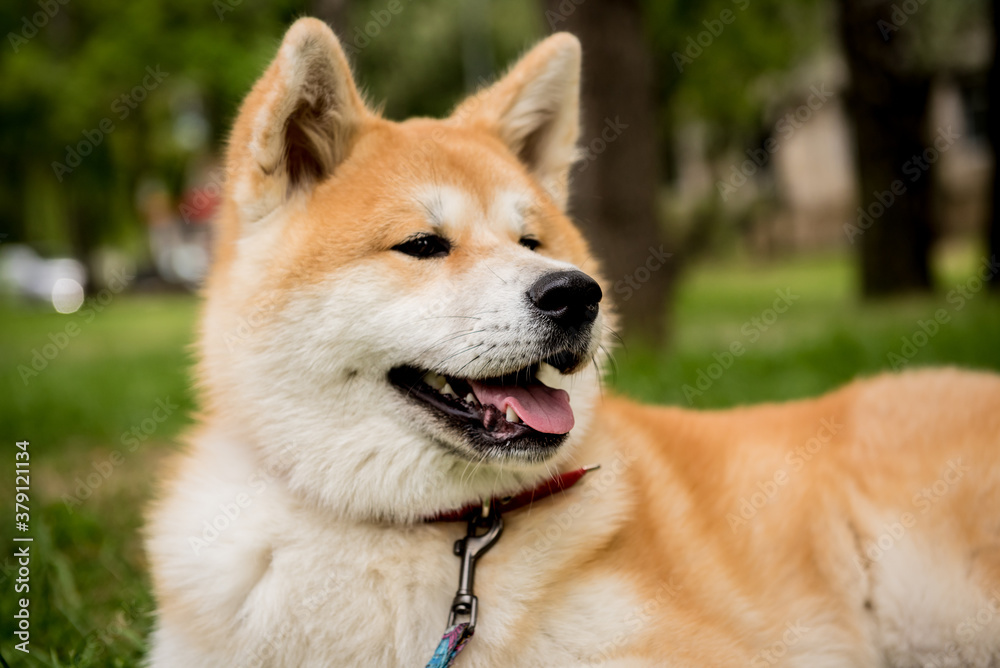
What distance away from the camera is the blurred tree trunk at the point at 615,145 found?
24.0 feet

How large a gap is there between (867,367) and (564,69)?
4.54 meters

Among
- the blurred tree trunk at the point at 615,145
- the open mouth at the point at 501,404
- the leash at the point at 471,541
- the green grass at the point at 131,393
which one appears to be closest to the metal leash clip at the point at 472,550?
the leash at the point at 471,541

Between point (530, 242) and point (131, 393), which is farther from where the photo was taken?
point (131, 393)

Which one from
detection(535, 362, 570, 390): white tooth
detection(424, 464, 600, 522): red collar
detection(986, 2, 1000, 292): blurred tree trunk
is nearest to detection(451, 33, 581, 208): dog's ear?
detection(535, 362, 570, 390): white tooth

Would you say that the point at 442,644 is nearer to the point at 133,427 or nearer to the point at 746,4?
the point at 133,427

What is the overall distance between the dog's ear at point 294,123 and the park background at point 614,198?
0.30 m

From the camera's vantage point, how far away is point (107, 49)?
19.8 metres

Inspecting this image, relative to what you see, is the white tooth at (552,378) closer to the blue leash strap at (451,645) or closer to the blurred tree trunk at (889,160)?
the blue leash strap at (451,645)

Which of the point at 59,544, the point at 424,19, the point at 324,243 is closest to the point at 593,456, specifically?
the point at 324,243

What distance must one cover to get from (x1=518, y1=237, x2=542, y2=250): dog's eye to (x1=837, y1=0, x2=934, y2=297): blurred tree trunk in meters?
11.0

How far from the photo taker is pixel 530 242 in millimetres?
2912

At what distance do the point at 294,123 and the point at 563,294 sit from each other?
3.59ft

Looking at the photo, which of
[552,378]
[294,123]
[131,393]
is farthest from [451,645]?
[131,393]

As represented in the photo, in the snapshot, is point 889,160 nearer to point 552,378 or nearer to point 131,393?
point 131,393
